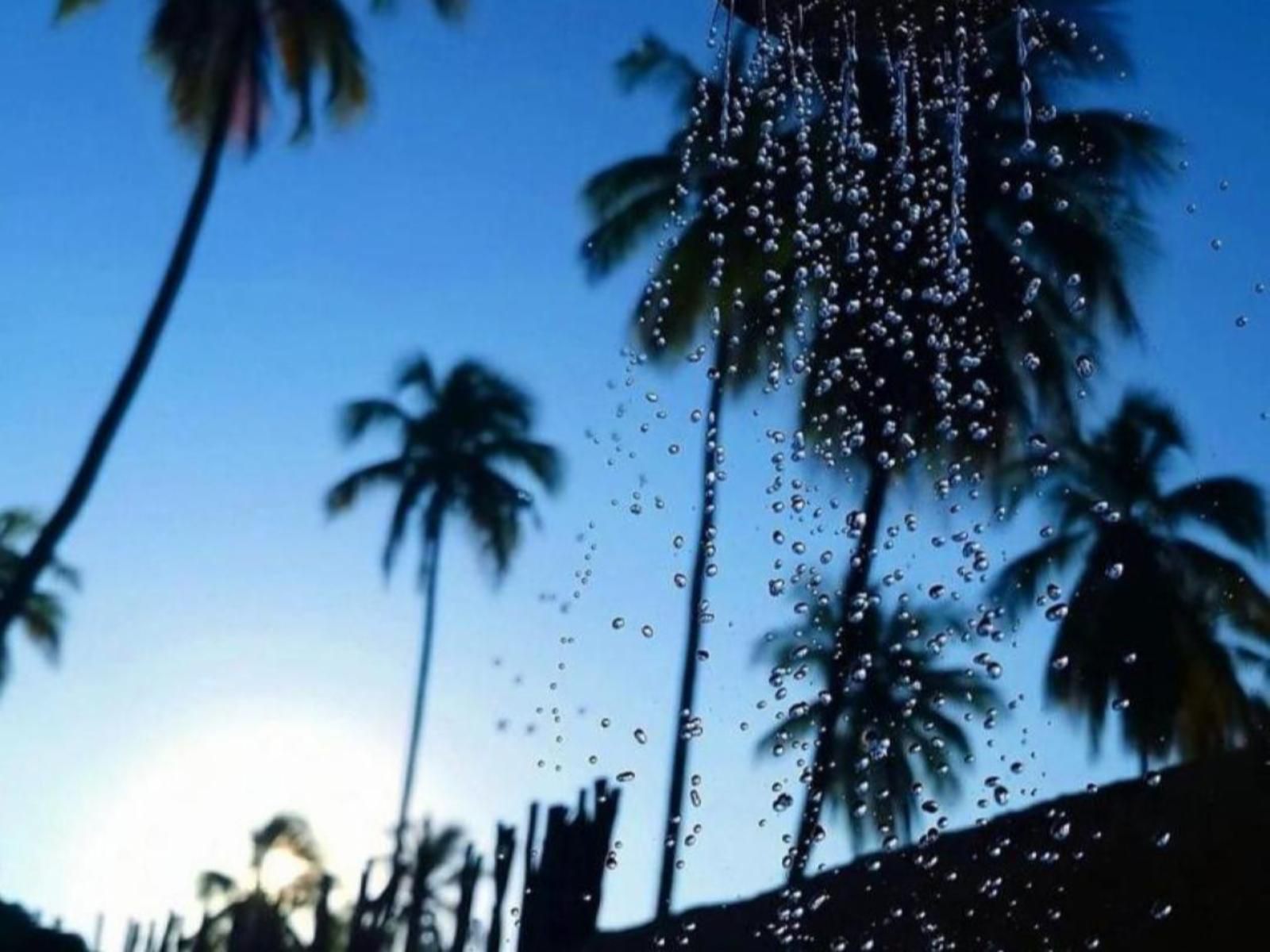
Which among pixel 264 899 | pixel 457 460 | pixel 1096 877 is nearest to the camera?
pixel 1096 877

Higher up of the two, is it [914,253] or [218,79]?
[218,79]

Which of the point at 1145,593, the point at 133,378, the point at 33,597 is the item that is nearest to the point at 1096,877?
the point at 1145,593

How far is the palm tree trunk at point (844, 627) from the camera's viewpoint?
1210 centimetres

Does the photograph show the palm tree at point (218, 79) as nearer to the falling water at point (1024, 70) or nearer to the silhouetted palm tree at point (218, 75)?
the silhouetted palm tree at point (218, 75)

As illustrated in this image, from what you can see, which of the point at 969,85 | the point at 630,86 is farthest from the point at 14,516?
the point at 969,85

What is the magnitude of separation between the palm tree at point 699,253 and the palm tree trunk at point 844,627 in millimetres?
925

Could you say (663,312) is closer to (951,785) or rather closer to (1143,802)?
(951,785)

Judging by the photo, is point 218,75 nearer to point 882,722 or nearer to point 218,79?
point 218,79

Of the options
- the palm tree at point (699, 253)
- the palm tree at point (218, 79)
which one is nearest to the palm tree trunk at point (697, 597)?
the palm tree at point (699, 253)

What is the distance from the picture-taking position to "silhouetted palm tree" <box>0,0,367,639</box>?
48.4 feet

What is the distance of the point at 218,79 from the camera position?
15172 mm

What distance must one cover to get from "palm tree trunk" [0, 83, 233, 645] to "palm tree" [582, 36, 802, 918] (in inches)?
116

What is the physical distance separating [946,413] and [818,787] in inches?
108

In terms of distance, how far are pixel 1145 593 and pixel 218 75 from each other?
315 inches
